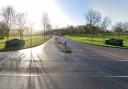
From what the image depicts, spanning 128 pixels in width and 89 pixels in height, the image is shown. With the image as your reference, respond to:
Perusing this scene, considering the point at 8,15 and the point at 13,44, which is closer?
the point at 13,44

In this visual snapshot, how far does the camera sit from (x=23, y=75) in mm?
11703

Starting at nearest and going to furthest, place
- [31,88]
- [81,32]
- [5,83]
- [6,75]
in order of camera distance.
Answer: [31,88]
[5,83]
[6,75]
[81,32]

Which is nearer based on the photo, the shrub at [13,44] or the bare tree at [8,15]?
the shrub at [13,44]

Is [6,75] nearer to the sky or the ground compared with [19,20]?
nearer to the ground

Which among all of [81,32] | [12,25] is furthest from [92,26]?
[12,25]

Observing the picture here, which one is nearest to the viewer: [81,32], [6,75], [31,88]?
[31,88]

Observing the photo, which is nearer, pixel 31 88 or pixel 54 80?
pixel 31 88

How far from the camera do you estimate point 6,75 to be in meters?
11.6

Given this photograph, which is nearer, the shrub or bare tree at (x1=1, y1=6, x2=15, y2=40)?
the shrub

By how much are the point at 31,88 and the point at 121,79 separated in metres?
4.40

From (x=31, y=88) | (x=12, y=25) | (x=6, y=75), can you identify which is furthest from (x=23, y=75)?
(x=12, y=25)

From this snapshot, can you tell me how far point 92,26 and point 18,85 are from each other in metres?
90.3

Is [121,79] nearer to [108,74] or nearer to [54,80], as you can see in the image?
[108,74]

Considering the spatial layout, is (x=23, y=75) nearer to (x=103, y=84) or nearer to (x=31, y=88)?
(x=31, y=88)
